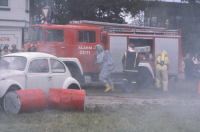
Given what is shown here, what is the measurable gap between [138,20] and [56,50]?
1219 cm

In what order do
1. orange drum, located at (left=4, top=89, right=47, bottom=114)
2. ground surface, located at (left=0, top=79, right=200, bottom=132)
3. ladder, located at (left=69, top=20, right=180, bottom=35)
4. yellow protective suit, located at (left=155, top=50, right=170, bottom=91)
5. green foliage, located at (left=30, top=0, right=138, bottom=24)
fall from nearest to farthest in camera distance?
ground surface, located at (left=0, top=79, right=200, bottom=132), orange drum, located at (left=4, top=89, right=47, bottom=114), yellow protective suit, located at (left=155, top=50, right=170, bottom=91), ladder, located at (left=69, top=20, right=180, bottom=35), green foliage, located at (left=30, top=0, right=138, bottom=24)

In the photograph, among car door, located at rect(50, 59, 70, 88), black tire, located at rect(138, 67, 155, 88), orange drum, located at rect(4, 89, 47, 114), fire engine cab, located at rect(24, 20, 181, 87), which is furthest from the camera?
black tire, located at rect(138, 67, 155, 88)

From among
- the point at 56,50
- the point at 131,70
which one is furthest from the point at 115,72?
the point at 56,50

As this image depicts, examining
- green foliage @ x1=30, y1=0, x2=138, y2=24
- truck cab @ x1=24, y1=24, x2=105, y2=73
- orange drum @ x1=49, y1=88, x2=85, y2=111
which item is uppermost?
green foliage @ x1=30, y1=0, x2=138, y2=24

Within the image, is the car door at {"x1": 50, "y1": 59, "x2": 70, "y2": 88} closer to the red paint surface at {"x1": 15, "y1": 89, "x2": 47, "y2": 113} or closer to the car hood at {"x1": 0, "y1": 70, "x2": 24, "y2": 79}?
the red paint surface at {"x1": 15, "y1": 89, "x2": 47, "y2": 113}

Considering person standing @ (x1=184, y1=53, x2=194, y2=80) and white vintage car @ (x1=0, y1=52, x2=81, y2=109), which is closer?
white vintage car @ (x1=0, y1=52, x2=81, y2=109)

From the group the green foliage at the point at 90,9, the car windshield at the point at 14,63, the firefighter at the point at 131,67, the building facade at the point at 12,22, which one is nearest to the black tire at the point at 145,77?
the firefighter at the point at 131,67

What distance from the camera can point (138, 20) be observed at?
2114cm

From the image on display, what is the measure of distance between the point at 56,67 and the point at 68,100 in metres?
1.40

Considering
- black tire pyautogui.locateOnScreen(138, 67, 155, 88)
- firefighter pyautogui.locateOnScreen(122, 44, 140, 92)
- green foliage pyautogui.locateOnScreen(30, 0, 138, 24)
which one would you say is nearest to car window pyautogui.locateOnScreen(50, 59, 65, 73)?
firefighter pyautogui.locateOnScreen(122, 44, 140, 92)

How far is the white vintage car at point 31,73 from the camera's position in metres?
6.09

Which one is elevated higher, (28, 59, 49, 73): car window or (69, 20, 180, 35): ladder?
(69, 20, 180, 35): ladder

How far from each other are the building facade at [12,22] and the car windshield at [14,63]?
37.6ft

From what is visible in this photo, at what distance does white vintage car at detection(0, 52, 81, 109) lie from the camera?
20.0 feet
